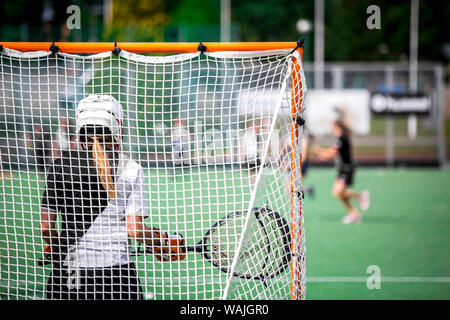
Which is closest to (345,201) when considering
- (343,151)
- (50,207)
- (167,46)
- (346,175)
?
(346,175)

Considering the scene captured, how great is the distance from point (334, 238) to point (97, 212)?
6.25 meters

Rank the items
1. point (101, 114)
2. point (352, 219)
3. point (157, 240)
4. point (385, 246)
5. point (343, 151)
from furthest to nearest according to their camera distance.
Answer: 1. point (343, 151)
2. point (352, 219)
3. point (385, 246)
4. point (157, 240)
5. point (101, 114)

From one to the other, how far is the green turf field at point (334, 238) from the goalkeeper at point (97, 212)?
35 centimetres

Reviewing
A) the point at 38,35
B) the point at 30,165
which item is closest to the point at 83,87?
the point at 30,165

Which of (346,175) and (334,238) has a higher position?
(346,175)

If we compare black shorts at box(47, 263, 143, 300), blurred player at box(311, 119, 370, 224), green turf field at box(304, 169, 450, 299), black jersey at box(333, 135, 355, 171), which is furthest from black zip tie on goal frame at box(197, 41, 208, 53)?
black jersey at box(333, 135, 355, 171)

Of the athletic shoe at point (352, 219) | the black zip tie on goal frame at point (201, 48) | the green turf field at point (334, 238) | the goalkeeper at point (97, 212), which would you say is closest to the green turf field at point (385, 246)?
the green turf field at point (334, 238)

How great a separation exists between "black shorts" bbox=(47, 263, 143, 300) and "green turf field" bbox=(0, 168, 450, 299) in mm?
259

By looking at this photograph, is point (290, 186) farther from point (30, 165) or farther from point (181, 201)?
point (30, 165)

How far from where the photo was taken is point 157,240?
3.65 meters

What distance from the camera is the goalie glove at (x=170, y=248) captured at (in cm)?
356

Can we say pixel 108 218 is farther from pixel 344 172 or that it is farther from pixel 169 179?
pixel 344 172

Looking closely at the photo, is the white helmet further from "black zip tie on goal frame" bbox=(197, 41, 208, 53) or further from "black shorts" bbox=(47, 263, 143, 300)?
"black shorts" bbox=(47, 263, 143, 300)

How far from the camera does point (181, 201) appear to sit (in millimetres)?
4195
